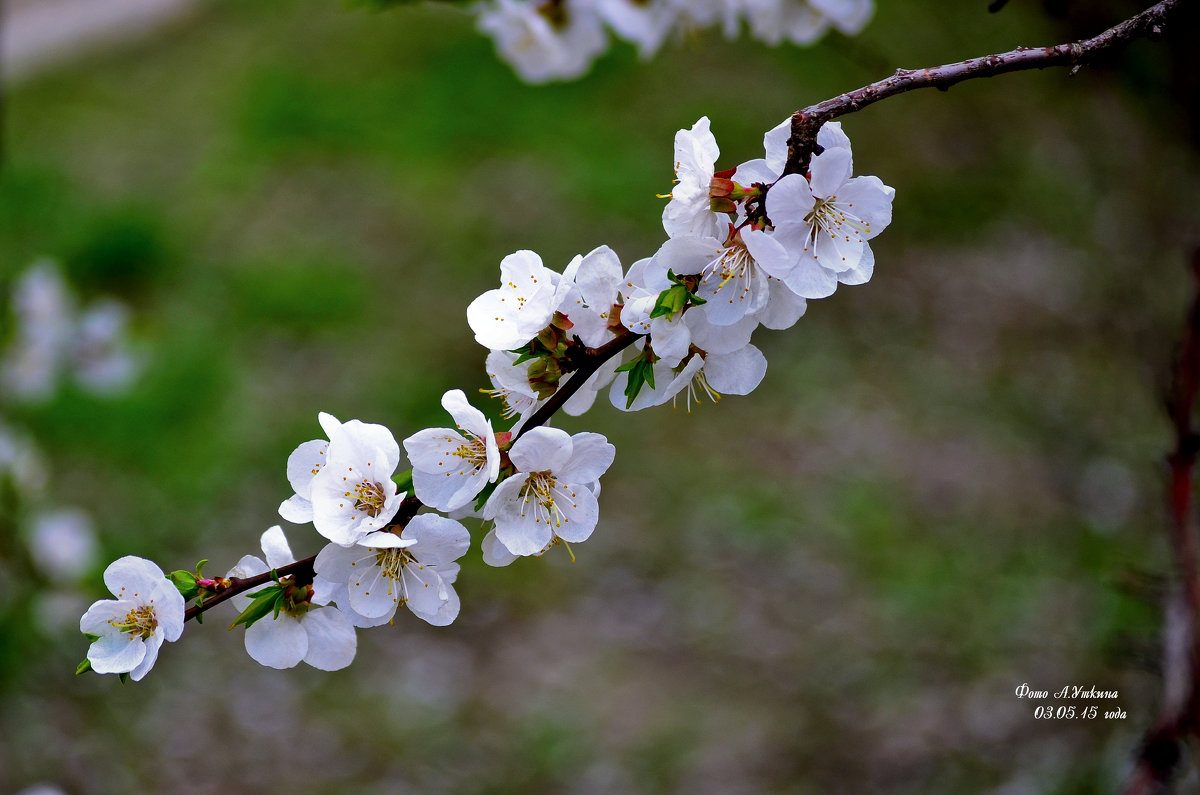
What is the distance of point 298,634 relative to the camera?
0.93 meters

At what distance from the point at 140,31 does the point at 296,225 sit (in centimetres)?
302

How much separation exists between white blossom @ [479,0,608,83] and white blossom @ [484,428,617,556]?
3.34 ft

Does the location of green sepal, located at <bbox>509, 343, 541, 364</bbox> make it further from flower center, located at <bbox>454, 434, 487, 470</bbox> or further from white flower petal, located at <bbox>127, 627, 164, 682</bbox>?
white flower petal, located at <bbox>127, 627, 164, 682</bbox>

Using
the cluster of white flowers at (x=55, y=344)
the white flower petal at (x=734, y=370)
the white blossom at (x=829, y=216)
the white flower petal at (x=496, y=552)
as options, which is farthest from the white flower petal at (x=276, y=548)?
the cluster of white flowers at (x=55, y=344)

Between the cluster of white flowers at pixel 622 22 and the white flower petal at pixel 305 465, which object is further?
the cluster of white flowers at pixel 622 22

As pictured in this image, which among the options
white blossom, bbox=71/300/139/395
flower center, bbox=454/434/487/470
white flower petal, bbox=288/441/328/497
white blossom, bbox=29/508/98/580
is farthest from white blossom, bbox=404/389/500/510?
white blossom, bbox=71/300/139/395

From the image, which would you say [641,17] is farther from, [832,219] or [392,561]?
[392,561]

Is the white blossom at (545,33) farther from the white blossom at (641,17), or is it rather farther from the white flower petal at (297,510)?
the white flower petal at (297,510)

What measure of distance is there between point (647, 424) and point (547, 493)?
2654 millimetres

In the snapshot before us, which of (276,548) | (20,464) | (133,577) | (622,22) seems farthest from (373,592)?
(20,464)

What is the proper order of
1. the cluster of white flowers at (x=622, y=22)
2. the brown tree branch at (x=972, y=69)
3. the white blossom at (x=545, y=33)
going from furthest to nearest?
the white blossom at (x=545, y=33) → the cluster of white flowers at (x=622, y=22) → the brown tree branch at (x=972, y=69)

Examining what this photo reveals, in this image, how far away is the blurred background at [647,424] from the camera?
2496 millimetres

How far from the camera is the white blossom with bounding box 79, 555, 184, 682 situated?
0.87m

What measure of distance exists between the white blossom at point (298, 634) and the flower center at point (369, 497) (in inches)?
4.1
